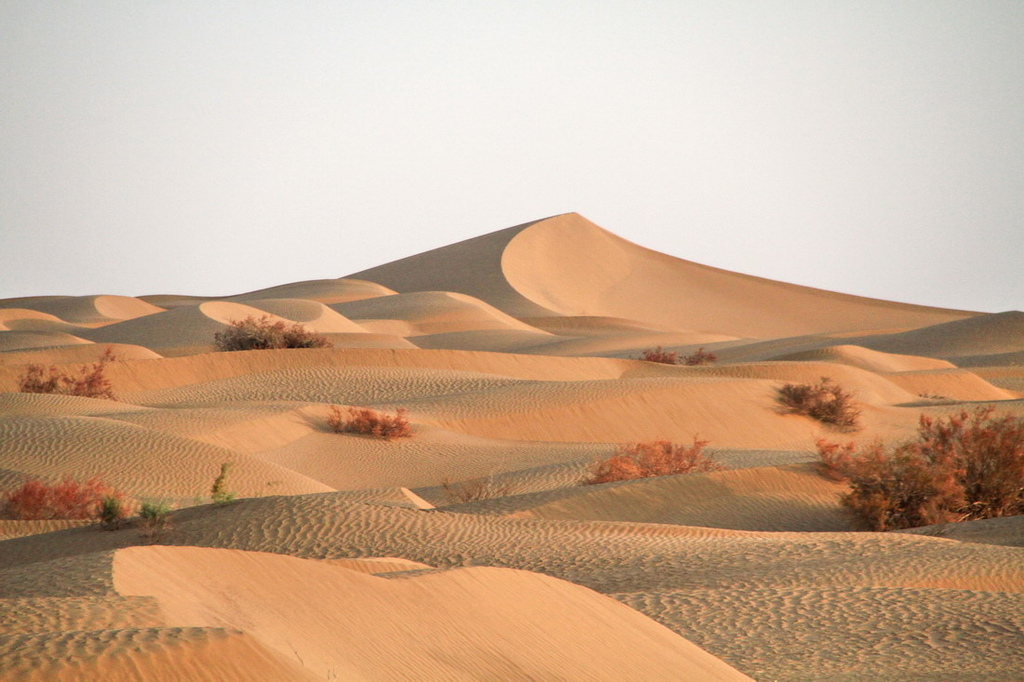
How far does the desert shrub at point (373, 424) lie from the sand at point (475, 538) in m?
0.17

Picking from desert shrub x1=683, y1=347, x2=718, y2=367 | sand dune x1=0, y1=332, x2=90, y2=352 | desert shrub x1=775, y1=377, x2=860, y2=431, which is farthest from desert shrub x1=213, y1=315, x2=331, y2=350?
desert shrub x1=683, y1=347, x2=718, y2=367

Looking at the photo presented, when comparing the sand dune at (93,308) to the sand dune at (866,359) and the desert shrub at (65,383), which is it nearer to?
the desert shrub at (65,383)

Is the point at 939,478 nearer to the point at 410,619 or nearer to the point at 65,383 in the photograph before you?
the point at 410,619

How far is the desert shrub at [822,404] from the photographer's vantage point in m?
21.3

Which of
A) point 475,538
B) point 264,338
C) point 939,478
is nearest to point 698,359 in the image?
point 264,338

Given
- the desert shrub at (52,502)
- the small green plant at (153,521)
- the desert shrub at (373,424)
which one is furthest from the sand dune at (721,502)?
the desert shrub at (373,424)

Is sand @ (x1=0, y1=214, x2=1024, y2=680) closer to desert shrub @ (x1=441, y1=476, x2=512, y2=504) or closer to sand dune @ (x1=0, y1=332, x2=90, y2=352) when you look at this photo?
desert shrub @ (x1=441, y1=476, x2=512, y2=504)

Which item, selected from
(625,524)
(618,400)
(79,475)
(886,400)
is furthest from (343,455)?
(886,400)

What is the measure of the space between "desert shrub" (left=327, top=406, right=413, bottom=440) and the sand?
17 centimetres

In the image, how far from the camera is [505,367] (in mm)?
27453

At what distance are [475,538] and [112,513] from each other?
2972 millimetres

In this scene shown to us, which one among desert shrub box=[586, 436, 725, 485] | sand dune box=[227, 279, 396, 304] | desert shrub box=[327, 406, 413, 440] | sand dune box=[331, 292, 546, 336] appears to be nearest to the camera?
desert shrub box=[586, 436, 725, 485]

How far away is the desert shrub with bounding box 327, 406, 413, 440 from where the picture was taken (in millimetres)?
17594

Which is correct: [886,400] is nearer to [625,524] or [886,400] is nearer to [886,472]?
[886,472]
